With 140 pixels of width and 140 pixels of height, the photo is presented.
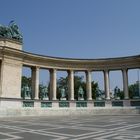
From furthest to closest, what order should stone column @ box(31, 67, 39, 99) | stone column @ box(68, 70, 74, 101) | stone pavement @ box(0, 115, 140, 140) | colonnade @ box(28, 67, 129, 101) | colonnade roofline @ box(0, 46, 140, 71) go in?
stone column @ box(68, 70, 74, 101)
colonnade @ box(28, 67, 129, 101)
colonnade roofline @ box(0, 46, 140, 71)
stone column @ box(31, 67, 39, 99)
stone pavement @ box(0, 115, 140, 140)

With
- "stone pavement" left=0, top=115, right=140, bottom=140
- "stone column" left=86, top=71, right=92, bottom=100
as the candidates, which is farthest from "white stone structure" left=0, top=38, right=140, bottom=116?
"stone pavement" left=0, top=115, right=140, bottom=140

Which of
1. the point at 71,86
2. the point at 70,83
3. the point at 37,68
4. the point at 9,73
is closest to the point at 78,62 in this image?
the point at 70,83

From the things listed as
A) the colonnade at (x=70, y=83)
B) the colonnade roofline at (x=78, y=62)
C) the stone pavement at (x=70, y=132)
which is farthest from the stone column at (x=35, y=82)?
the stone pavement at (x=70, y=132)

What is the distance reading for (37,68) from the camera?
5378 cm

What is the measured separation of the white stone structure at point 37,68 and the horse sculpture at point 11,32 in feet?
4.99

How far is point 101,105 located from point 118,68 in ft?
31.5

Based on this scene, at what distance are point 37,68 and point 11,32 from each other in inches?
376

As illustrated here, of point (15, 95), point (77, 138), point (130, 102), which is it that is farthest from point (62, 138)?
point (130, 102)

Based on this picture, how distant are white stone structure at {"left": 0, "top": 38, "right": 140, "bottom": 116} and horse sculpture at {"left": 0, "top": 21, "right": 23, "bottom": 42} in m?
1.52

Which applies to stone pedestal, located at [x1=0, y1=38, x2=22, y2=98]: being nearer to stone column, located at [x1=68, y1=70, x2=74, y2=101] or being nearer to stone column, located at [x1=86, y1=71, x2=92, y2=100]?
stone column, located at [x1=68, y1=70, x2=74, y2=101]

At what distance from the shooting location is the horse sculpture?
52.0m

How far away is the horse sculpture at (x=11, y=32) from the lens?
5197 centimetres

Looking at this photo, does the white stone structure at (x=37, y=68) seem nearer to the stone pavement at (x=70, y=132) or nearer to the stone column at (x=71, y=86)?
the stone column at (x=71, y=86)

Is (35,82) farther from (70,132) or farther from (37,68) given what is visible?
(70,132)
